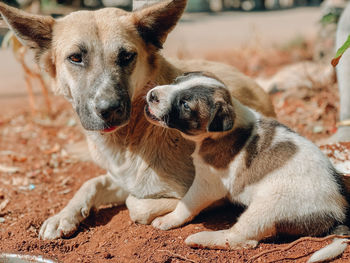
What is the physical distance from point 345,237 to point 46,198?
301 centimetres

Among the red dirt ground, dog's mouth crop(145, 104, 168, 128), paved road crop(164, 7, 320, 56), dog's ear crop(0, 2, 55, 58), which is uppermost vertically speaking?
dog's ear crop(0, 2, 55, 58)

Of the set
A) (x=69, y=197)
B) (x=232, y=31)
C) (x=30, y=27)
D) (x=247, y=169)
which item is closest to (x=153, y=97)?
(x=247, y=169)

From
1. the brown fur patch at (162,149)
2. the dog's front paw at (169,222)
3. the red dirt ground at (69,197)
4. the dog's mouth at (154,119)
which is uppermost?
the dog's mouth at (154,119)

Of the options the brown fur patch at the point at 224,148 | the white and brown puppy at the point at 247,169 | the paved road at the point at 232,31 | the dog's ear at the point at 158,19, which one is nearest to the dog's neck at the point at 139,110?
the dog's ear at the point at 158,19

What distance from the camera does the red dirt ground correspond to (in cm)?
307

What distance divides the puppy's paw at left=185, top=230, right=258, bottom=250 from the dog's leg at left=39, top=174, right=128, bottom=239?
1.12 m

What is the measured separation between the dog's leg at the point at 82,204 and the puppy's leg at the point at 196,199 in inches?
31.2

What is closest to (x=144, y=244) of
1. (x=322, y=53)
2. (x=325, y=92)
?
(x=325, y=92)

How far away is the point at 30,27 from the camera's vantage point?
3545 millimetres

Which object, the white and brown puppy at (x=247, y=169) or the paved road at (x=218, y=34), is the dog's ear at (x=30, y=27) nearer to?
the white and brown puppy at (x=247, y=169)

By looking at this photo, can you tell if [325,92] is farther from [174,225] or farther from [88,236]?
[88,236]

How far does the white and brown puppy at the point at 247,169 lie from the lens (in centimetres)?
296

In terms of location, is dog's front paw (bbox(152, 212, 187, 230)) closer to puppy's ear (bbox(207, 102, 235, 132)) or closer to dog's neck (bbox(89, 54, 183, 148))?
dog's neck (bbox(89, 54, 183, 148))

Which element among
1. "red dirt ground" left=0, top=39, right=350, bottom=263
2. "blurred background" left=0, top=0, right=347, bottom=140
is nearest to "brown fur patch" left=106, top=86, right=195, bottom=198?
"red dirt ground" left=0, top=39, right=350, bottom=263
